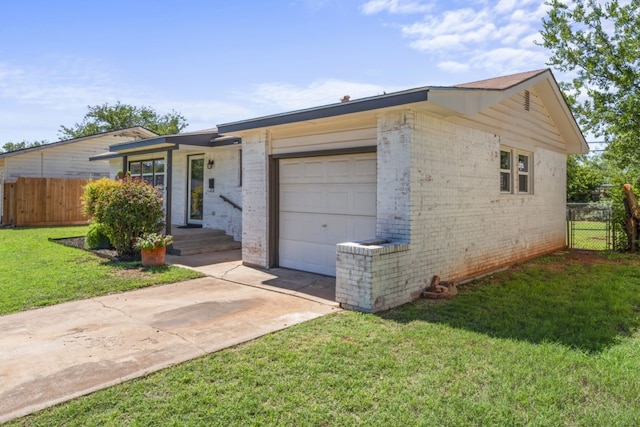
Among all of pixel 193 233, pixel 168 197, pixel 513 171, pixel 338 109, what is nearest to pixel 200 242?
pixel 193 233

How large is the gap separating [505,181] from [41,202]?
18961mm

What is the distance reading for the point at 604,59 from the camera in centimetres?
1442

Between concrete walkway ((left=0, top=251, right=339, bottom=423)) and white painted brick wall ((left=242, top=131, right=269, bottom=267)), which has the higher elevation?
white painted brick wall ((left=242, top=131, right=269, bottom=267))

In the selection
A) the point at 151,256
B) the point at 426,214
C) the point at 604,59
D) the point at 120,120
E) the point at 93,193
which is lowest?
the point at 151,256

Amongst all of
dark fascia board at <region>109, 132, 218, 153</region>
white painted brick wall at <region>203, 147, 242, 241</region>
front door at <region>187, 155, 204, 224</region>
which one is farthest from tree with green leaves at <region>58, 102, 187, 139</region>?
dark fascia board at <region>109, 132, 218, 153</region>

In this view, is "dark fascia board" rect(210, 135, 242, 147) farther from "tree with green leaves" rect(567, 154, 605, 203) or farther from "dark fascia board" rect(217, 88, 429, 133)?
"tree with green leaves" rect(567, 154, 605, 203)

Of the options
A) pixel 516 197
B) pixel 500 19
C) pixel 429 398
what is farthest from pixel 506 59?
pixel 429 398

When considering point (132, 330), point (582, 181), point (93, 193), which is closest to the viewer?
point (132, 330)

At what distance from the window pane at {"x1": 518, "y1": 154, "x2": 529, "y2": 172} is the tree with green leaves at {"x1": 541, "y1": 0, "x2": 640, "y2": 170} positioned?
704cm

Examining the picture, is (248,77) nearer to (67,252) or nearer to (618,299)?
(67,252)

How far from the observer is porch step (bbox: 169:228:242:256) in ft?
34.2

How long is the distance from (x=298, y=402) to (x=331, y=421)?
13.3 inches

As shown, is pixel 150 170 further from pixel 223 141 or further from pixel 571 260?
pixel 571 260

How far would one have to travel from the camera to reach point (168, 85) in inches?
861
